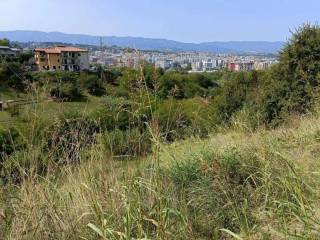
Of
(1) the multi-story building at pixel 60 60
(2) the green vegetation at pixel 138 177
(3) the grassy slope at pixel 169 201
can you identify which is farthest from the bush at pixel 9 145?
(1) the multi-story building at pixel 60 60

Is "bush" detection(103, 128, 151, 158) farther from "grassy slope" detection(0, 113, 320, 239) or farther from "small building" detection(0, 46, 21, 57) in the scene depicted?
"small building" detection(0, 46, 21, 57)

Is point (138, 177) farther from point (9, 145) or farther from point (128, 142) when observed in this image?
point (9, 145)

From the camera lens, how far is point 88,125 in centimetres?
357

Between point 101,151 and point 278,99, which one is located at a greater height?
point 101,151

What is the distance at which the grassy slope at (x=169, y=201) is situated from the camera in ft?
6.47

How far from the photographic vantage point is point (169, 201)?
2.33 metres

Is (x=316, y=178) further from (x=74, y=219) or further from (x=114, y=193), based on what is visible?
(x=74, y=219)

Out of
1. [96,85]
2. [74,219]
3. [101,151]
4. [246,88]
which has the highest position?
[96,85]

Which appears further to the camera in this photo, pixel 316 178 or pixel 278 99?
pixel 278 99

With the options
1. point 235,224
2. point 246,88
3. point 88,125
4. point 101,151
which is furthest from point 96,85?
point 246,88

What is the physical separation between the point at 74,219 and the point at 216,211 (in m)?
0.76

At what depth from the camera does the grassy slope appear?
6.47 ft

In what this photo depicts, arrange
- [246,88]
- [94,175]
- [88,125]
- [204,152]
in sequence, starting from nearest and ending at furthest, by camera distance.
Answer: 1. [94,175]
2. [204,152]
3. [88,125]
4. [246,88]

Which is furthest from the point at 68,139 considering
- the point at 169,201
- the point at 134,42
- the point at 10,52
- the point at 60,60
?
the point at 10,52
